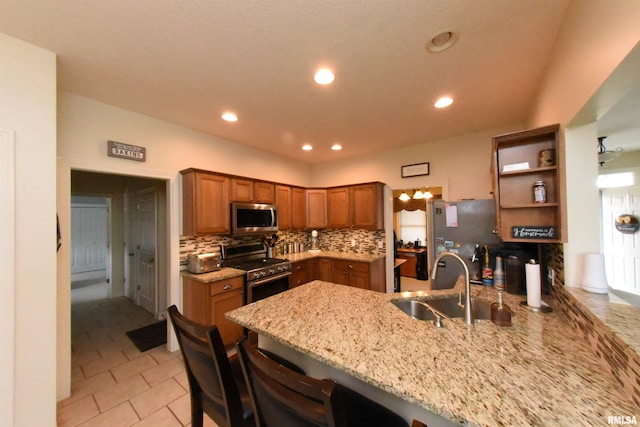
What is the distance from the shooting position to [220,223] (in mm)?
2914

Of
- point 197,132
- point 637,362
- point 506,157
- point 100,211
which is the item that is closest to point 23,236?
point 197,132

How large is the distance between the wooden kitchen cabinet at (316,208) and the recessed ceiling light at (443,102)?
2324mm

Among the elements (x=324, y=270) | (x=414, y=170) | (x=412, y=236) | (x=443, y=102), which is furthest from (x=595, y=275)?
(x=412, y=236)

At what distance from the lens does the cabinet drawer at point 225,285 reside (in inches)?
98.7

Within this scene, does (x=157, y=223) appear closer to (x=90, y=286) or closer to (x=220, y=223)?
(x=220, y=223)

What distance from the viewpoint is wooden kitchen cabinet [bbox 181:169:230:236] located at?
106 inches

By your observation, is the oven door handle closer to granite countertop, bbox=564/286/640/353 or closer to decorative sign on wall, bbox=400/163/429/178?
decorative sign on wall, bbox=400/163/429/178

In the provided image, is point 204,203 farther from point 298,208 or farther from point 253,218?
point 298,208

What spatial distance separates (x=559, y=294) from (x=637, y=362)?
0.90 metres

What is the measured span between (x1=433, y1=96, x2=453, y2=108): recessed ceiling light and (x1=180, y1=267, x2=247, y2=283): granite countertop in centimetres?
→ 280

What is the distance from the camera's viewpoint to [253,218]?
3270mm

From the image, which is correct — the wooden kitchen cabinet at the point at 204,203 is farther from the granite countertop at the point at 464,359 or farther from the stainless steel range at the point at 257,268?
the granite countertop at the point at 464,359

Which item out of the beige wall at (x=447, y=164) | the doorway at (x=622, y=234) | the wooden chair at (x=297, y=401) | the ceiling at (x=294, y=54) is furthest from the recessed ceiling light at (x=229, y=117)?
the doorway at (x=622, y=234)

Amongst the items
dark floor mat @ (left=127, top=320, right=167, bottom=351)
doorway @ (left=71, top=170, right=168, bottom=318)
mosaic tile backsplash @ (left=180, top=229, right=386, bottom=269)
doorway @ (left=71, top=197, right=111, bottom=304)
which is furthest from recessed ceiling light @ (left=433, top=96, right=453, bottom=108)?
doorway @ (left=71, top=197, right=111, bottom=304)
